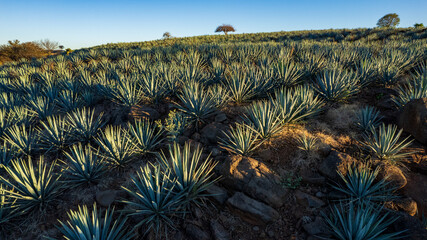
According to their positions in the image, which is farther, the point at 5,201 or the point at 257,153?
the point at 257,153

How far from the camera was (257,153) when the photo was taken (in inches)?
135

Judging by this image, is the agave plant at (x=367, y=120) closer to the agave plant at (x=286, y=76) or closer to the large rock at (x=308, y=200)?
the large rock at (x=308, y=200)

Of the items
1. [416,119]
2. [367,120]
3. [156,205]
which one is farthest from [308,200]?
[416,119]

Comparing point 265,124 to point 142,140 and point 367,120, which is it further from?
point 142,140

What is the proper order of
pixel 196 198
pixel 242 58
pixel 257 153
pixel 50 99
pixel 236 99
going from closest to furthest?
1. pixel 196 198
2. pixel 257 153
3. pixel 236 99
4. pixel 50 99
5. pixel 242 58

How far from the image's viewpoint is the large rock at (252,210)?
254 cm

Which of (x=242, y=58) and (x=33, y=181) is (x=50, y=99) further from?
(x=242, y=58)

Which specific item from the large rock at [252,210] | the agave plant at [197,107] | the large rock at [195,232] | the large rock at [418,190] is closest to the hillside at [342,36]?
the agave plant at [197,107]

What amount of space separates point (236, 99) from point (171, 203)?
3.00 m

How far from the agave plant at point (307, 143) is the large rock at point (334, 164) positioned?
0.88ft

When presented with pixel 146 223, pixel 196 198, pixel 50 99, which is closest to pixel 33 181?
pixel 146 223

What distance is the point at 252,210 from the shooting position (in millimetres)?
2576

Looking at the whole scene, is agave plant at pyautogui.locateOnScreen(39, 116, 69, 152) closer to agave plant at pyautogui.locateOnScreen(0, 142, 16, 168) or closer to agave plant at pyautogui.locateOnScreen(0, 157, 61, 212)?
agave plant at pyautogui.locateOnScreen(0, 142, 16, 168)

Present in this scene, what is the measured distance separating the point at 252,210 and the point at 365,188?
142cm
